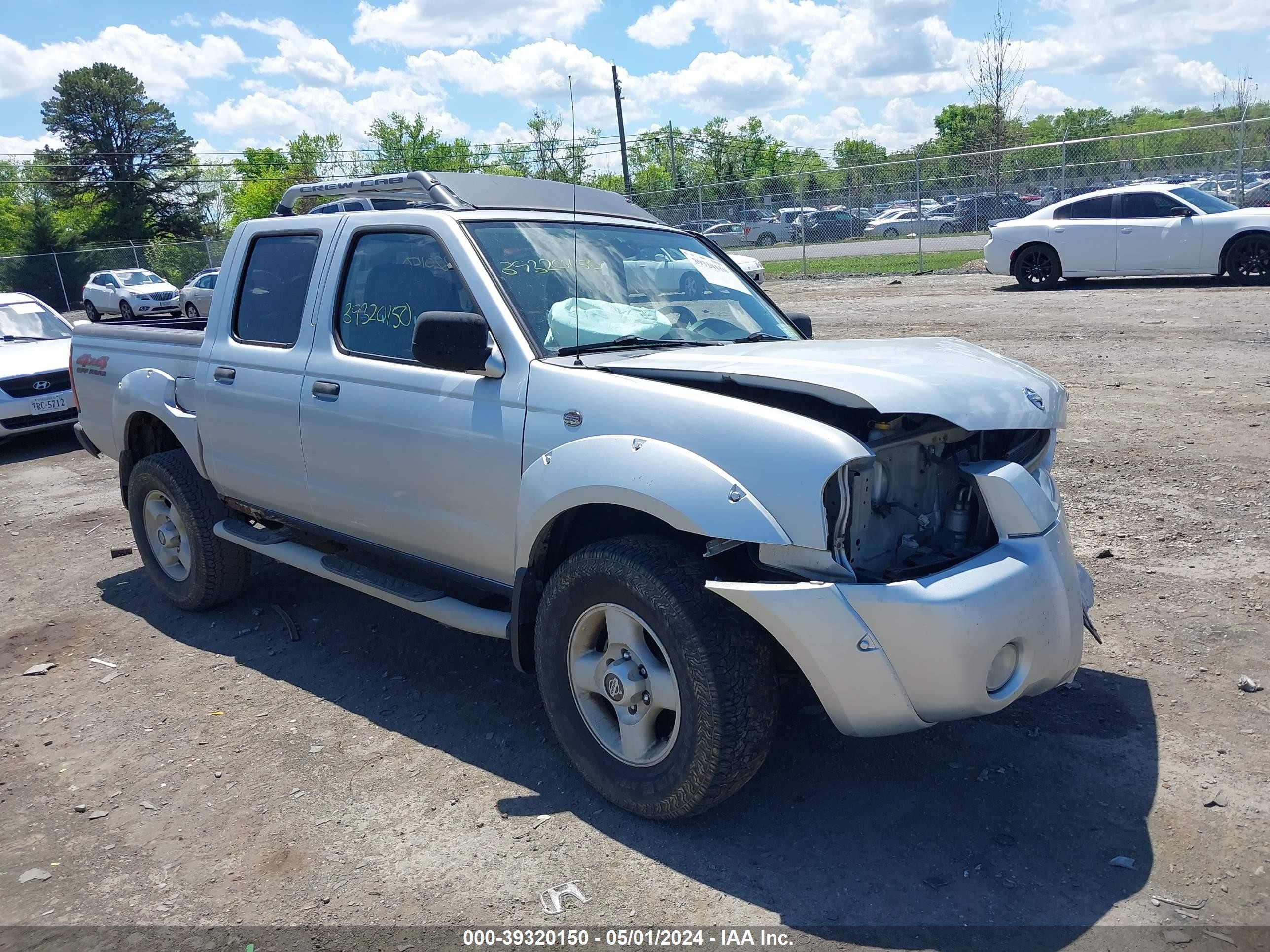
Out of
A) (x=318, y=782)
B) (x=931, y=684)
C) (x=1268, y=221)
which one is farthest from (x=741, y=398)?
(x=1268, y=221)

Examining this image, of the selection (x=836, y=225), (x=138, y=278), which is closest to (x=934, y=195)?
(x=836, y=225)

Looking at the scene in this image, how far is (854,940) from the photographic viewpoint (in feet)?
8.92

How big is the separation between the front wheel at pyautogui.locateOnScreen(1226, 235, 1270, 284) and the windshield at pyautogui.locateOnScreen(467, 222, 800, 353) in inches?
532

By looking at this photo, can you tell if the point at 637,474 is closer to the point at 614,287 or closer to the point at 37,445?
the point at 614,287

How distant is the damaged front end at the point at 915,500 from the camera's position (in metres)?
3.02

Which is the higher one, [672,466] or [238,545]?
[672,466]

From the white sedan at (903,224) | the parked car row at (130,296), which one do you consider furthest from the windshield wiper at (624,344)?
the parked car row at (130,296)

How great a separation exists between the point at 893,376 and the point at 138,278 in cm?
3396

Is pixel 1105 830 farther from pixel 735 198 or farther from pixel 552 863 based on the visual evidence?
pixel 735 198

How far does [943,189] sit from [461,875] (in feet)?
84.7

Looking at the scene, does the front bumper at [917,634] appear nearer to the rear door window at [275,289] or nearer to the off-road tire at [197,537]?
the rear door window at [275,289]

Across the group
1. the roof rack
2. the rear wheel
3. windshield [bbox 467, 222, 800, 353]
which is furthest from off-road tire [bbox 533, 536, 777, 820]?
the rear wheel

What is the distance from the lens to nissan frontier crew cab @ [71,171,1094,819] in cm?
288

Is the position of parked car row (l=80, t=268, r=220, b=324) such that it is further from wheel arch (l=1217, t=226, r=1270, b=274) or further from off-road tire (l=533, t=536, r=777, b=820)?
off-road tire (l=533, t=536, r=777, b=820)
